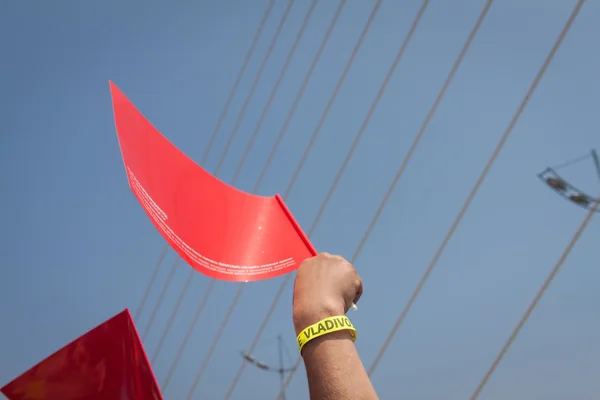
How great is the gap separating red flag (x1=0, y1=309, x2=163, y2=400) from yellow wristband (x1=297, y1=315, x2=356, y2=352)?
1722mm

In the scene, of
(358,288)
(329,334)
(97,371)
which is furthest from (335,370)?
(97,371)

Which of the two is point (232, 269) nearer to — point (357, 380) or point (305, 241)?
point (305, 241)

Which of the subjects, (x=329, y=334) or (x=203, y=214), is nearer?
(x=329, y=334)

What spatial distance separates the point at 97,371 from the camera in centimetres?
302

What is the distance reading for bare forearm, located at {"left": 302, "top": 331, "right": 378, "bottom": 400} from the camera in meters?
1.35

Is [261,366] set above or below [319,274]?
below

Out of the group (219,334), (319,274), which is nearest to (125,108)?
(319,274)

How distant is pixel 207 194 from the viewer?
3.01 metres

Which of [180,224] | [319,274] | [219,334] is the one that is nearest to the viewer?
[319,274]

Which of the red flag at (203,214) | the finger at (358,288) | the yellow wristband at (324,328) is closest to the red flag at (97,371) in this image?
the red flag at (203,214)

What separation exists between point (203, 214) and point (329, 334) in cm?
150

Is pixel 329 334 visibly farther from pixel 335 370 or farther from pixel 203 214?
pixel 203 214

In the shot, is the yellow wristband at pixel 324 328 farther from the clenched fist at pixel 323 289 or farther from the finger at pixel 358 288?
the finger at pixel 358 288

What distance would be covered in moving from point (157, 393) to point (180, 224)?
0.86 meters
